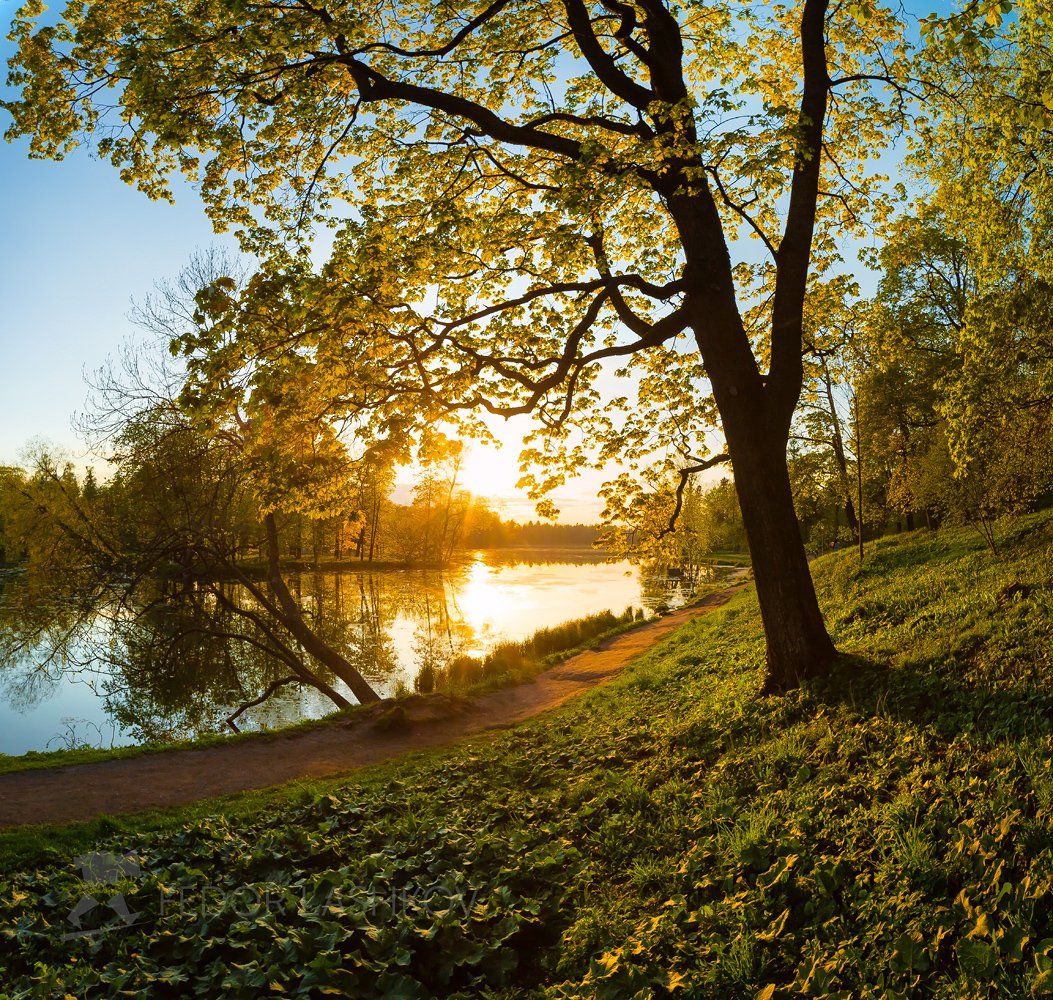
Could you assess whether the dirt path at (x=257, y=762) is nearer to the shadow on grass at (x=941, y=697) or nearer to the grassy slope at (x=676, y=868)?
the grassy slope at (x=676, y=868)

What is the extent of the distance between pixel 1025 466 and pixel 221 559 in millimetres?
19161

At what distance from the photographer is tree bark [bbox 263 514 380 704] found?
17.5 m

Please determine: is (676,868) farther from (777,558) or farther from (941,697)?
(777,558)

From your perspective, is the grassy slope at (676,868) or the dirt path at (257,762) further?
the dirt path at (257,762)

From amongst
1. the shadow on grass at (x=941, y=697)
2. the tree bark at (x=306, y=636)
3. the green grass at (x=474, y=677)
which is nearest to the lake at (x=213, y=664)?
the tree bark at (x=306, y=636)

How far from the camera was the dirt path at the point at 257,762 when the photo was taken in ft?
30.4

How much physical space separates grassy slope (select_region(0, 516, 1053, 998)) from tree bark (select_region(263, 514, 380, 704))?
9424 mm

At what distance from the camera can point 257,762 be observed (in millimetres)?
11539

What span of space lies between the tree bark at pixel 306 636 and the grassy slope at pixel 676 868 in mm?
9424

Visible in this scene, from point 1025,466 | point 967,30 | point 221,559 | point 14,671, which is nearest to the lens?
point 967,30

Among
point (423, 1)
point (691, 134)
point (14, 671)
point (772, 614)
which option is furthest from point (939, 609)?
point (14, 671)

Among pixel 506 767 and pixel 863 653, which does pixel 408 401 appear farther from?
pixel 863 653

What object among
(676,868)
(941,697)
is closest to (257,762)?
(676,868)

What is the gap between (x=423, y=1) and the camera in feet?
29.7
